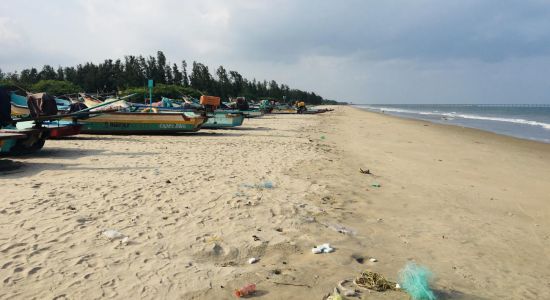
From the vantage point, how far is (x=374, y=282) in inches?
140

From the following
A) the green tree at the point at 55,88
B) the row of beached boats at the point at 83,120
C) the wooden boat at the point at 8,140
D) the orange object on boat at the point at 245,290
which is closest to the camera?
the orange object on boat at the point at 245,290

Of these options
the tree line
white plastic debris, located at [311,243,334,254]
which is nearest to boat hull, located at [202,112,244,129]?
white plastic debris, located at [311,243,334,254]

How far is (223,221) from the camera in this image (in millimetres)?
5109

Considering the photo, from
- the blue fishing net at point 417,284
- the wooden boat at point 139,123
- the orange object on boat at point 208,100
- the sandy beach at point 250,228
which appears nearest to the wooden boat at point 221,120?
the wooden boat at point 139,123

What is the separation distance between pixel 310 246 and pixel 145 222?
6.77ft

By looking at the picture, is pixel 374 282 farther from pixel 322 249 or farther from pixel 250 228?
pixel 250 228

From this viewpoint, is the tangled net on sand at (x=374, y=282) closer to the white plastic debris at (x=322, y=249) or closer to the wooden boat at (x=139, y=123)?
the white plastic debris at (x=322, y=249)

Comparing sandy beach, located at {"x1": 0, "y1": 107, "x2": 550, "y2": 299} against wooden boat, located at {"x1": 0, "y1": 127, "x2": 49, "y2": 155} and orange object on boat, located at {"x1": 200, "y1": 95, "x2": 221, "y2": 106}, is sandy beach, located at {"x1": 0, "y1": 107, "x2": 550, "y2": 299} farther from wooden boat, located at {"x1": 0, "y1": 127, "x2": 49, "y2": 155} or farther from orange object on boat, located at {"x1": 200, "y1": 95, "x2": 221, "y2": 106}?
orange object on boat, located at {"x1": 200, "y1": 95, "x2": 221, "y2": 106}

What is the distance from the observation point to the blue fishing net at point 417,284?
326 centimetres

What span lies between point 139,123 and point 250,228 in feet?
39.3

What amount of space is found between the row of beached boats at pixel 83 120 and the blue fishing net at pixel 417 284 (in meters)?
8.45

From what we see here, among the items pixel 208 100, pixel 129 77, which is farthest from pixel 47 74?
pixel 208 100

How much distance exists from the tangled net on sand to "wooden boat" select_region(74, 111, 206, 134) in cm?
1320

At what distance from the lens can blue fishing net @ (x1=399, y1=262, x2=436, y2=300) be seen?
326 cm
